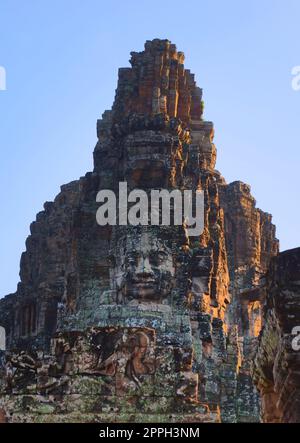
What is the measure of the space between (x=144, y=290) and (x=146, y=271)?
2.18 feet

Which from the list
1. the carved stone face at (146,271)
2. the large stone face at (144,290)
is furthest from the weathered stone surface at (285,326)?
the carved stone face at (146,271)

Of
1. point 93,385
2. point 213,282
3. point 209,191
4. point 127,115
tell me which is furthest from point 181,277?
point 93,385

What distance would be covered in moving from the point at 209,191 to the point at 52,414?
27.1 meters

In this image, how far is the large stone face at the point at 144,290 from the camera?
2189cm

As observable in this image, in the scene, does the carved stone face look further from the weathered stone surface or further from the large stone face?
the weathered stone surface

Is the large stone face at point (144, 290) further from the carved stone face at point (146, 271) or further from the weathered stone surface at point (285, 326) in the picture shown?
the weathered stone surface at point (285, 326)

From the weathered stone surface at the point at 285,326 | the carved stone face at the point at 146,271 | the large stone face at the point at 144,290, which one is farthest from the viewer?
the carved stone face at the point at 146,271

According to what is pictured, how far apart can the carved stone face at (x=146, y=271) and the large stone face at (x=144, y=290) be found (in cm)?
5

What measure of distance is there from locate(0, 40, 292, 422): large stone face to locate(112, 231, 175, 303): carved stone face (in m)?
0.05

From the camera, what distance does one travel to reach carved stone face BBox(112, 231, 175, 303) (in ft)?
129

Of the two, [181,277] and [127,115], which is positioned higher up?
[127,115]
